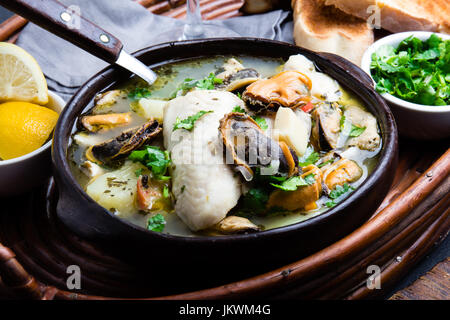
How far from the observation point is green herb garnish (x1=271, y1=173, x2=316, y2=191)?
61.7 inches

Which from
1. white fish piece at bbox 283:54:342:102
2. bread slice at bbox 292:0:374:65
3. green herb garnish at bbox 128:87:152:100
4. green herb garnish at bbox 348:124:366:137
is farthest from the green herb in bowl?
green herb garnish at bbox 128:87:152:100

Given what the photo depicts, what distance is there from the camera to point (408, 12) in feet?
8.79

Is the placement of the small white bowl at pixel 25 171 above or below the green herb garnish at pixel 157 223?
below

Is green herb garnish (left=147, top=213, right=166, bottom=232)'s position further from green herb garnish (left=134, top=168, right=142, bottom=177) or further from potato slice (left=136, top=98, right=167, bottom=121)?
potato slice (left=136, top=98, right=167, bottom=121)

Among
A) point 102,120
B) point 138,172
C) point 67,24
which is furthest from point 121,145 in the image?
point 67,24

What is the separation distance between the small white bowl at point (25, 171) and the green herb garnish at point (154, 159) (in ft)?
1.53

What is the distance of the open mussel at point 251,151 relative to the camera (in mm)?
1562

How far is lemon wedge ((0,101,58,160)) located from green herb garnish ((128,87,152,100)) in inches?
14.9

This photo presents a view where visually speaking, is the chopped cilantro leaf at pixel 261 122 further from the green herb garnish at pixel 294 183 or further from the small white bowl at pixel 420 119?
the small white bowl at pixel 420 119

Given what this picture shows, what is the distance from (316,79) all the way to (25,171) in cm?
129

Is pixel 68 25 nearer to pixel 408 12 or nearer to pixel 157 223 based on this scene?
pixel 157 223

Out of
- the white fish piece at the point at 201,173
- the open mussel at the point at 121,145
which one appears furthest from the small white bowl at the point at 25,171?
the white fish piece at the point at 201,173

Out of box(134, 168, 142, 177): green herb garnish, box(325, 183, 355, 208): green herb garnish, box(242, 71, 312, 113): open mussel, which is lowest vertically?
box(134, 168, 142, 177): green herb garnish

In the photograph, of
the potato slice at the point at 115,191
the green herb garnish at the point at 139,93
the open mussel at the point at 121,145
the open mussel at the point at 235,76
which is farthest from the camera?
the green herb garnish at the point at 139,93
